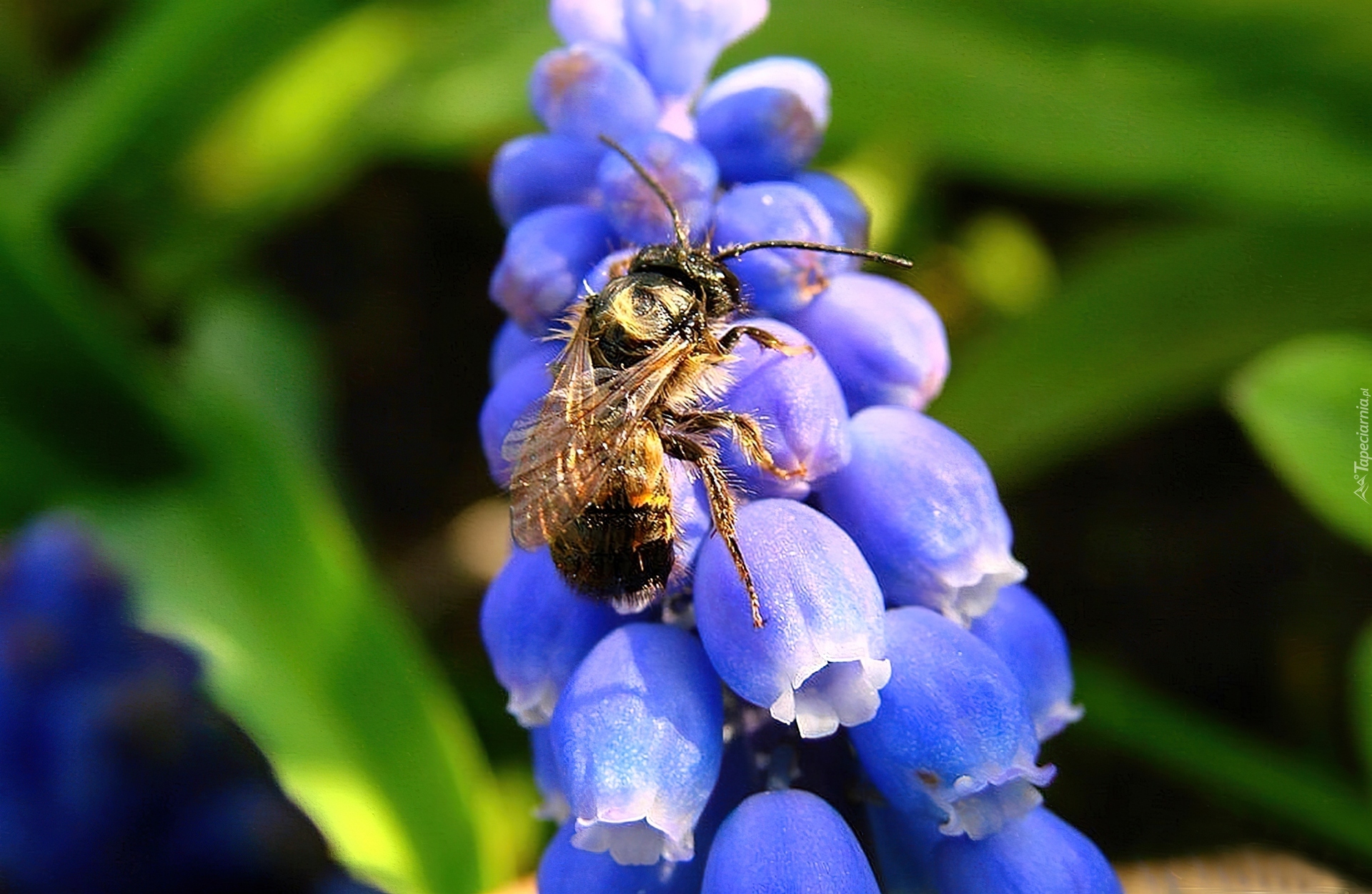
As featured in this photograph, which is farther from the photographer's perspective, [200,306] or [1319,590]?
[200,306]

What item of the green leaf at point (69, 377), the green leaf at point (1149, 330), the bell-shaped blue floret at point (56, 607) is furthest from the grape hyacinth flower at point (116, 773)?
the green leaf at point (1149, 330)

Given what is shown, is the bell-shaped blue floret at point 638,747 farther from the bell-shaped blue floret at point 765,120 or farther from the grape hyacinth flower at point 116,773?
the grape hyacinth flower at point 116,773

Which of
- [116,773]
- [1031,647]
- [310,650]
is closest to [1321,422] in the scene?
[1031,647]

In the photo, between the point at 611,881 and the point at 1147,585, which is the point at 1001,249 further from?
the point at 611,881

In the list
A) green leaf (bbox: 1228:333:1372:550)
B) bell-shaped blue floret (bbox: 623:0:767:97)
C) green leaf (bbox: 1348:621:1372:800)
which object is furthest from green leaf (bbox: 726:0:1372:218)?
bell-shaped blue floret (bbox: 623:0:767:97)

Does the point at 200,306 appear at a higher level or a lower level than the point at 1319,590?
higher

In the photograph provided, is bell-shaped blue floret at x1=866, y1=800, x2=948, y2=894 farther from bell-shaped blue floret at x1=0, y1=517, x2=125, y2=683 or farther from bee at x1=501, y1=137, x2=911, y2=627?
bell-shaped blue floret at x1=0, y1=517, x2=125, y2=683

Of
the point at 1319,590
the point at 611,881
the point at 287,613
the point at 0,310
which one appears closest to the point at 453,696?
the point at 287,613
